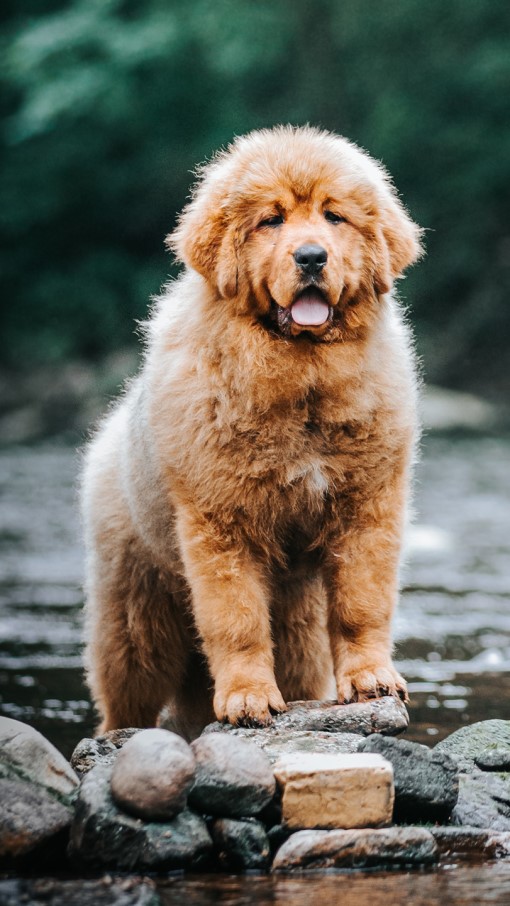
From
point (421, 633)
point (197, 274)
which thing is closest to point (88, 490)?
point (197, 274)

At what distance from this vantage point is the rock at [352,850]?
347 cm

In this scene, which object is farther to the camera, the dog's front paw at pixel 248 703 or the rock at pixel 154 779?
the dog's front paw at pixel 248 703

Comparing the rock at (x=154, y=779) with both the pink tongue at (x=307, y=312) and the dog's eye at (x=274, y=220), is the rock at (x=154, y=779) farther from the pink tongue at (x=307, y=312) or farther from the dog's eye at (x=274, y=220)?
the dog's eye at (x=274, y=220)

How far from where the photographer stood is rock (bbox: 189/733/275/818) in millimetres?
3531

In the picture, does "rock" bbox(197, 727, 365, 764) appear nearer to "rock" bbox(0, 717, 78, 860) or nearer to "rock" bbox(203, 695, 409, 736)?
"rock" bbox(203, 695, 409, 736)

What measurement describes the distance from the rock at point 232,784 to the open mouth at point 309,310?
1396 mm

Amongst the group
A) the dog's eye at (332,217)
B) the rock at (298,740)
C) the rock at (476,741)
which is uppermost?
the dog's eye at (332,217)

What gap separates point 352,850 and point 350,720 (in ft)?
2.17

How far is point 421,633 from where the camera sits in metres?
7.47

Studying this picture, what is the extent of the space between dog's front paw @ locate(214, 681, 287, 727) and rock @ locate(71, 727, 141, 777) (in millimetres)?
294

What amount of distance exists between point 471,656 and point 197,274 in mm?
3099

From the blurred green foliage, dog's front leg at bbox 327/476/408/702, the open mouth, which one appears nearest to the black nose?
the open mouth

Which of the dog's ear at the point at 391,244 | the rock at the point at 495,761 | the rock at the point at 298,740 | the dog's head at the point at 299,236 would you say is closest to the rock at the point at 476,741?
the rock at the point at 495,761

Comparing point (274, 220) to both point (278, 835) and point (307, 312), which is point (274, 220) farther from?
point (278, 835)
